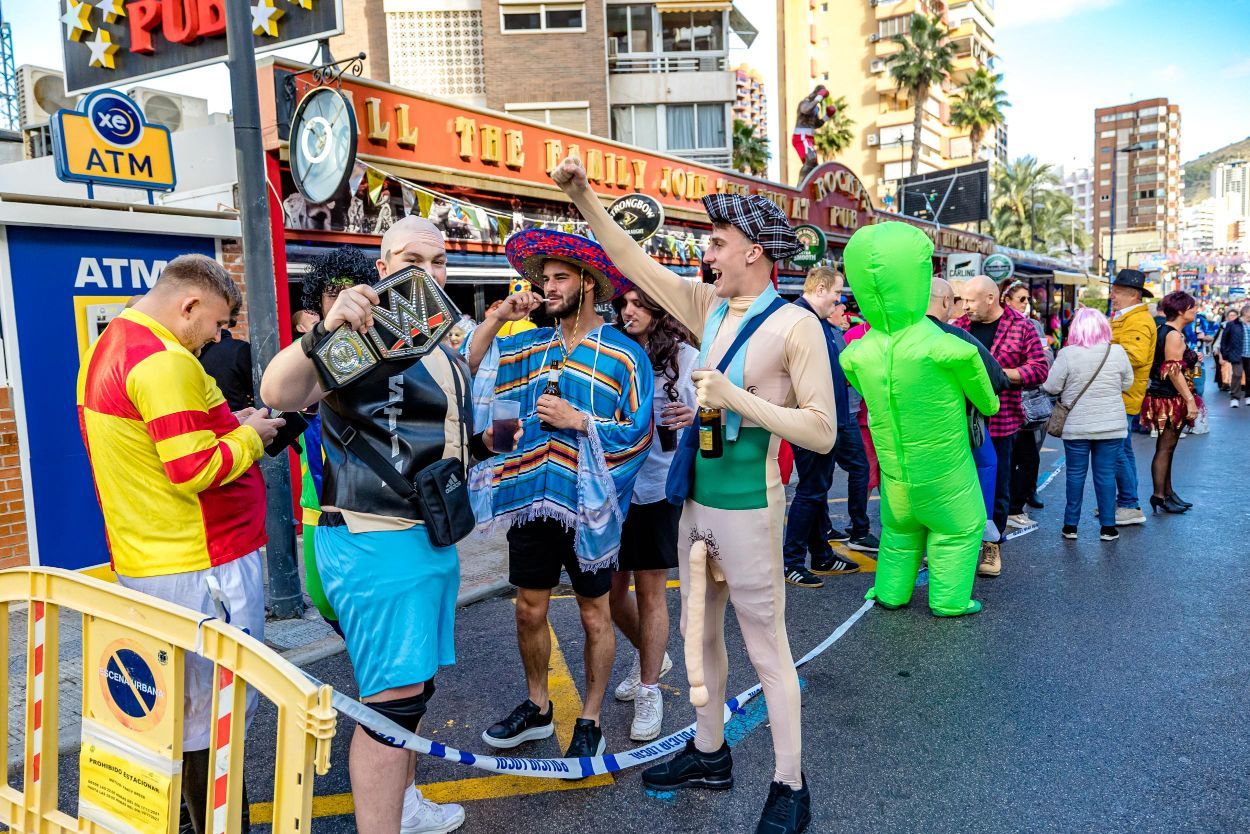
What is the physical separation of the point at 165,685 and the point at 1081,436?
6.28m

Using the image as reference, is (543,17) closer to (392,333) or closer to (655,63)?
(655,63)

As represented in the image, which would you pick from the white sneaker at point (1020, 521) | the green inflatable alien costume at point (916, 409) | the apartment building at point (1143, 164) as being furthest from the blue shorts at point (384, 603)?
the apartment building at point (1143, 164)

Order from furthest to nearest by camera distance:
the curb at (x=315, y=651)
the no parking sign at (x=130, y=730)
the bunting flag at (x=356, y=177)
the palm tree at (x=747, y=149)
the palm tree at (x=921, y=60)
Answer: the palm tree at (x=921, y=60) < the palm tree at (x=747, y=149) < the bunting flag at (x=356, y=177) < the curb at (x=315, y=651) < the no parking sign at (x=130, y=730)

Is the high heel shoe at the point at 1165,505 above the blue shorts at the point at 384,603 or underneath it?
underneath

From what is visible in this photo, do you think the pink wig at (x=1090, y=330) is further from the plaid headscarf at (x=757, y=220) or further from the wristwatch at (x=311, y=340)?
the wristwatch at (x=311, y=340)

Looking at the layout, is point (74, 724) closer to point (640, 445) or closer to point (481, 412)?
point (481, 412)

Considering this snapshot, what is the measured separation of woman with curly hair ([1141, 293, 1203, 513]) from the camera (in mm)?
7113

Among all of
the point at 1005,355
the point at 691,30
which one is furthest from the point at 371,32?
the point at 1005,355

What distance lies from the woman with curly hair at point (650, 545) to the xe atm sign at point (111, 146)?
4.09 meters

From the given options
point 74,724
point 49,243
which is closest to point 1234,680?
point 74,724

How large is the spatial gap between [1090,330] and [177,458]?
6239 millimetres

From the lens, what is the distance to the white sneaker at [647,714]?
3.45m

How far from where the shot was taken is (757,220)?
9.09 feet

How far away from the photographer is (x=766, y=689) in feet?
9.29
